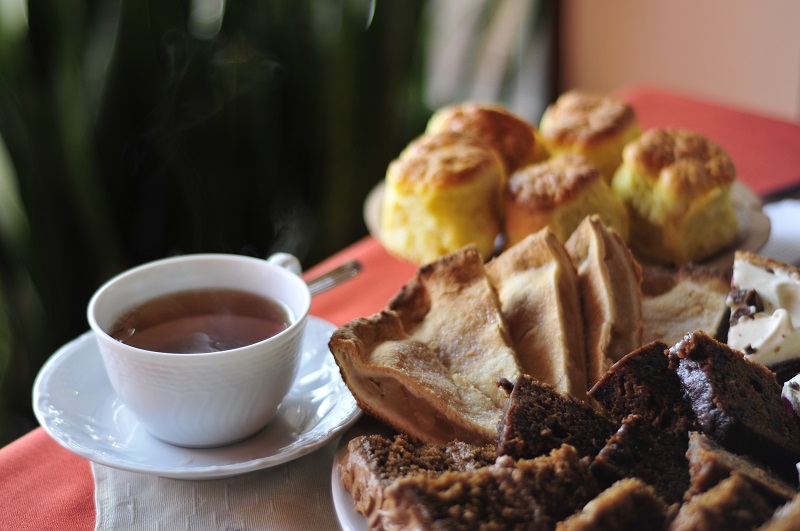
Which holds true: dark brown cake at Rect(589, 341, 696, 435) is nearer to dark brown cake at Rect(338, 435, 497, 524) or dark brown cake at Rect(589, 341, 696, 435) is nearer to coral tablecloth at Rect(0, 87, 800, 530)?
dark brown cake at Rect(338, 435, 497, 524)

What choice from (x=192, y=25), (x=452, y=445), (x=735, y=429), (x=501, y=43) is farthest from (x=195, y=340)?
(x=501, y=43)

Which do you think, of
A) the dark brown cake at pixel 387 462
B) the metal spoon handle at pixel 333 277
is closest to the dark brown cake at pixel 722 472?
the dark brown cake at pixel 387 462

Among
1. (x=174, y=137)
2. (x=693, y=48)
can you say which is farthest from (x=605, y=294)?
(x=693, y=48)

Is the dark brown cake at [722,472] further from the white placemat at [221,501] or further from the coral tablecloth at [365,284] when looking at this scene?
the coral tablecloth at [365,284]

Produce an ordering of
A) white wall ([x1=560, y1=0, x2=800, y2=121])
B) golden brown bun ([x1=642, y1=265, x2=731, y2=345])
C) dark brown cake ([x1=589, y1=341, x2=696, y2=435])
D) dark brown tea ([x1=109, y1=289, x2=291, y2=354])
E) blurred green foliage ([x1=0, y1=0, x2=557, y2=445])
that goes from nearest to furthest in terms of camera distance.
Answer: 1. dark brown cake ([x1=589, y1=341, x2=696, y2=435])
2. dark brown tea ([x1=109, y1=289, x2=291, y2=354])
3. golden brown bun ([x1=642, y1=265, x2=731, y2=345])
4. blurred green foliage ([x1=0, y1=0, x2=557, y2=445])
5. white wall ([x1=560, y1=0, x2=800, y2=121])

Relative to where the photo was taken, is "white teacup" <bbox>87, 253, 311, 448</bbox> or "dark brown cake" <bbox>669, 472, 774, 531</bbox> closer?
"dark brown cake" <bbox>669, 472, 774, 531</bbox>

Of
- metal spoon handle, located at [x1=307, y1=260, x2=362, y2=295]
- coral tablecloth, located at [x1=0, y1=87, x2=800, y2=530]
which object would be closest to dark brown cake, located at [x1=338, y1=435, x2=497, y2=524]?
coral tablecloth, located at [x1=0, y1=87, x2=800, y2=530]

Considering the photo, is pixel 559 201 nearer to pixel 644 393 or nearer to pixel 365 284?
pixel 365 284
